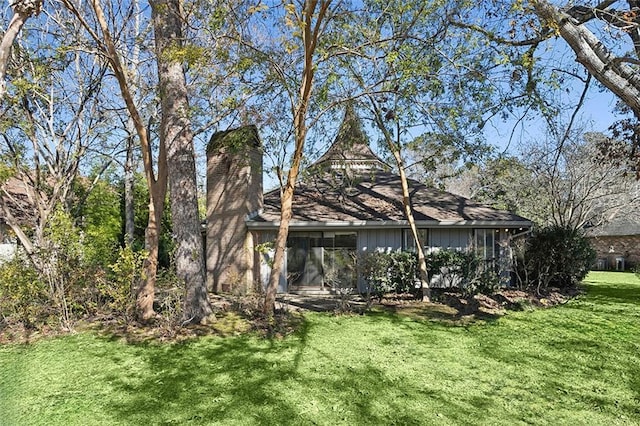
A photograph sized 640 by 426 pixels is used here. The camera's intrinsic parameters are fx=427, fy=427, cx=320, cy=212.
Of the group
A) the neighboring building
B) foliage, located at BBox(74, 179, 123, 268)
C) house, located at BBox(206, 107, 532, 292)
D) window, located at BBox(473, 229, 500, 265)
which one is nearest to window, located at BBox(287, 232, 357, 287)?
house, located at BBox(206, 107, 532, 292)

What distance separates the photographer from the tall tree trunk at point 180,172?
9.84 m

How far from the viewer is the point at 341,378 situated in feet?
22.0

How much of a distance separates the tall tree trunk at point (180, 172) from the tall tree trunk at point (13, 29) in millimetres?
5353

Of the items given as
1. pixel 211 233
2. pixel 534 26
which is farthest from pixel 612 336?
pixel 211 233

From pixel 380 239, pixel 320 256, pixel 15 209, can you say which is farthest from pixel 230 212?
pixel 15 209

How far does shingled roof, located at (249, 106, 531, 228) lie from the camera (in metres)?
13.8

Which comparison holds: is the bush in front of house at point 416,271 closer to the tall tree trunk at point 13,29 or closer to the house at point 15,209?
the tall tree trunk at point 13,29

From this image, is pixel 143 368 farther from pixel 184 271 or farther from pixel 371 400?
pixel 371 400

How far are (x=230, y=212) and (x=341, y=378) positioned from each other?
10060mm

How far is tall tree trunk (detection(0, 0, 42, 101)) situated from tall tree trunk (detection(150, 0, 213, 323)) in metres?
5.35

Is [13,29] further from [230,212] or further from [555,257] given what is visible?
[555,257]

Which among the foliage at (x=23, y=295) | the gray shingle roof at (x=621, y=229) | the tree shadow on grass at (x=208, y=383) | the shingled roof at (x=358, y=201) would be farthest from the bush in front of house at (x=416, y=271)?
the gray shingle roof at (x=621, y=229)

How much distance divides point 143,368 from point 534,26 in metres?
8.87

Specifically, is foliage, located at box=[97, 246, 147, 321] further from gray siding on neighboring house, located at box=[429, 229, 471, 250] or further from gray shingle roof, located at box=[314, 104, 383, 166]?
gray siding on neighboring house, located at box=[429, 229, 471, 250]
